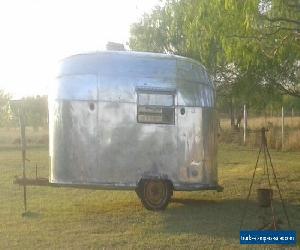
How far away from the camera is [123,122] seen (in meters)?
10.6

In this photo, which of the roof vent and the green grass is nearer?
the green grass

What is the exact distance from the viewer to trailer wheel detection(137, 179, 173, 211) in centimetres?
1082

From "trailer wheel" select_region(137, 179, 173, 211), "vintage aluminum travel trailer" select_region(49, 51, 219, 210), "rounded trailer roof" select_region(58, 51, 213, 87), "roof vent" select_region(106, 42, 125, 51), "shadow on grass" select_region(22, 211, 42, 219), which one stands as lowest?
"shadow on grass" select_region(22, 211, 42, 219)

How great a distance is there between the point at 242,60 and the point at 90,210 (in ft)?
14.6

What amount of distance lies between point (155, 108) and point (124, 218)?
223 centimetres

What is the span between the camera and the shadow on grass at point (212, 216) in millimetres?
9234

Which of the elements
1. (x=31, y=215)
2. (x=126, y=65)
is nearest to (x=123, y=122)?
(x=126, y=65)

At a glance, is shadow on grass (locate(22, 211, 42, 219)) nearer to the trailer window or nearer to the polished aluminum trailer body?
the polished aluminum trailer body

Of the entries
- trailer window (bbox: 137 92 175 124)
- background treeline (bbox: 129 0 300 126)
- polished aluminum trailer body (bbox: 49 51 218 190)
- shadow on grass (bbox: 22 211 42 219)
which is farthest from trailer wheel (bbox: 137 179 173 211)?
background treeline (bbox: 129 0 300 126)

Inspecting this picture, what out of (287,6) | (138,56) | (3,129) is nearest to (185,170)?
(138,56)

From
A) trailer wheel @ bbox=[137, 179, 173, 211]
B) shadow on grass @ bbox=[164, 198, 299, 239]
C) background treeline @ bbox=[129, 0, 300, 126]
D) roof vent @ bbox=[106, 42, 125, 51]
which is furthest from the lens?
roof vent @ bbox=[106, 42, 125, 51]

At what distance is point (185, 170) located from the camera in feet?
35.9

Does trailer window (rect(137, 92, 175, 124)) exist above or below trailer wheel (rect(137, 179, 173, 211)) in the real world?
above

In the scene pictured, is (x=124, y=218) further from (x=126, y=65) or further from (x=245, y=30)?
(x=245, y=30)
